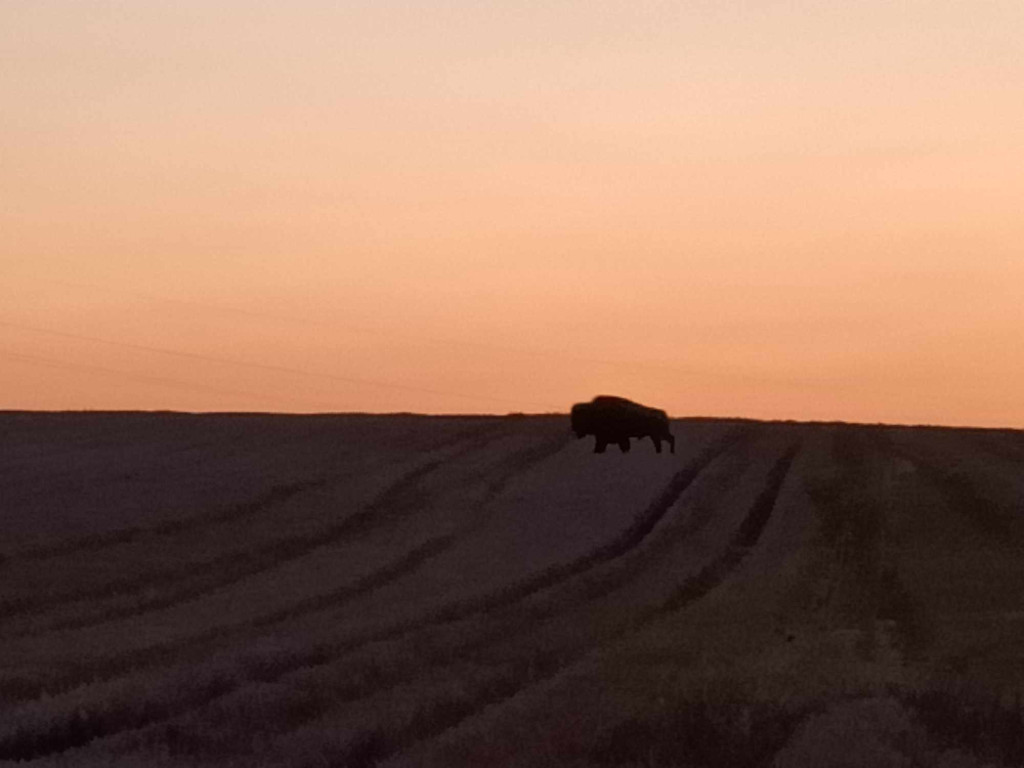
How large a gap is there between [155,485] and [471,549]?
954 centimetres

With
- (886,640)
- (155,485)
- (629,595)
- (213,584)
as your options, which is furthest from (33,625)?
(155,485)

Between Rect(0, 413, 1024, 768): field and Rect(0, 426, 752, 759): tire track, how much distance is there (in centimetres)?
5

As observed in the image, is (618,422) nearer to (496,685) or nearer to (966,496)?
(966,496)

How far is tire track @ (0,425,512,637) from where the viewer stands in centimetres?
1991

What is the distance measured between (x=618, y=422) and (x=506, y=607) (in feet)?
74.4

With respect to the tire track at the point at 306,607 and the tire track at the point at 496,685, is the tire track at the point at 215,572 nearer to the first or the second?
the tire track at the point at 306,607

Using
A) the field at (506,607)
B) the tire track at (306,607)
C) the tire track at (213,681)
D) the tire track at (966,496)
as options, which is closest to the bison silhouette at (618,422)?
the field at (506,607)

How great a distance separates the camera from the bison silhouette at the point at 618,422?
42.6 m

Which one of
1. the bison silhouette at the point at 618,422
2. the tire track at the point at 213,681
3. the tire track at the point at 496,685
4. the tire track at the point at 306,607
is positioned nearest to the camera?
the tire track at the point at 496,685

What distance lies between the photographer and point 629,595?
71.1 ft

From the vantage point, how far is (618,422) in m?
42.8

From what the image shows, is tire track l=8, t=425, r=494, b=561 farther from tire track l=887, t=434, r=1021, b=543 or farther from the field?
tire track l=887, t=434, r=1021, b=543

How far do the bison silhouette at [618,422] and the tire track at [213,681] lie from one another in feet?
53.2

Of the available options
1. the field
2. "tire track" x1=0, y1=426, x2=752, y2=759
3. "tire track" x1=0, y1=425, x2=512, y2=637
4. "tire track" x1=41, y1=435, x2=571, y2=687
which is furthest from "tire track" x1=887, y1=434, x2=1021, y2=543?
"tire track" x1=0, y1=425, x2=512, y2=637
